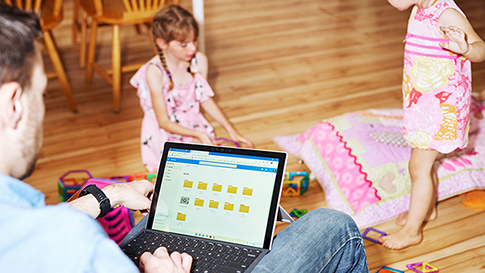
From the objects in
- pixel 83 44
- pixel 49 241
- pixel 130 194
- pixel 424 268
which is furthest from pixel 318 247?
pixel 83 44

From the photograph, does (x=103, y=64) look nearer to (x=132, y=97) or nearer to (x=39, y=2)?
(x=132, y=97)

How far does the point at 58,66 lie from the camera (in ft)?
7.40

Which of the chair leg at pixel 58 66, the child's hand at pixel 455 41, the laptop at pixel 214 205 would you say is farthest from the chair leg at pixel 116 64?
the child's hand at pixel 455 41

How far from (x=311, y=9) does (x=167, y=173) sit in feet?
9.84

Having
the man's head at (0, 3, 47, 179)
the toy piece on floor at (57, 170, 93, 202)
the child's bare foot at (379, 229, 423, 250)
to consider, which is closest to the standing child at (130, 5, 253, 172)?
the toy piece on floor at (57, 170, 93, 202)

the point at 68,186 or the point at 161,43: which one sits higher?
the point at 161,43

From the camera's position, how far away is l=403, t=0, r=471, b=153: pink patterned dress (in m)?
1.25

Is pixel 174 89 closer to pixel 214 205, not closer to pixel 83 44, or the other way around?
pixel 214 205

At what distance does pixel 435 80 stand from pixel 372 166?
461mm

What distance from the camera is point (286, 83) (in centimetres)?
258

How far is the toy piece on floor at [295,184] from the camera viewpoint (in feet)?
5.47

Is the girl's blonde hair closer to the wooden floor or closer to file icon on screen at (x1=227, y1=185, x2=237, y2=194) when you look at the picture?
the wooden floor

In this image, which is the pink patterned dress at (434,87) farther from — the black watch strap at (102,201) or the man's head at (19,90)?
the man's head at (19,90)

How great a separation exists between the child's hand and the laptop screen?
563mm
